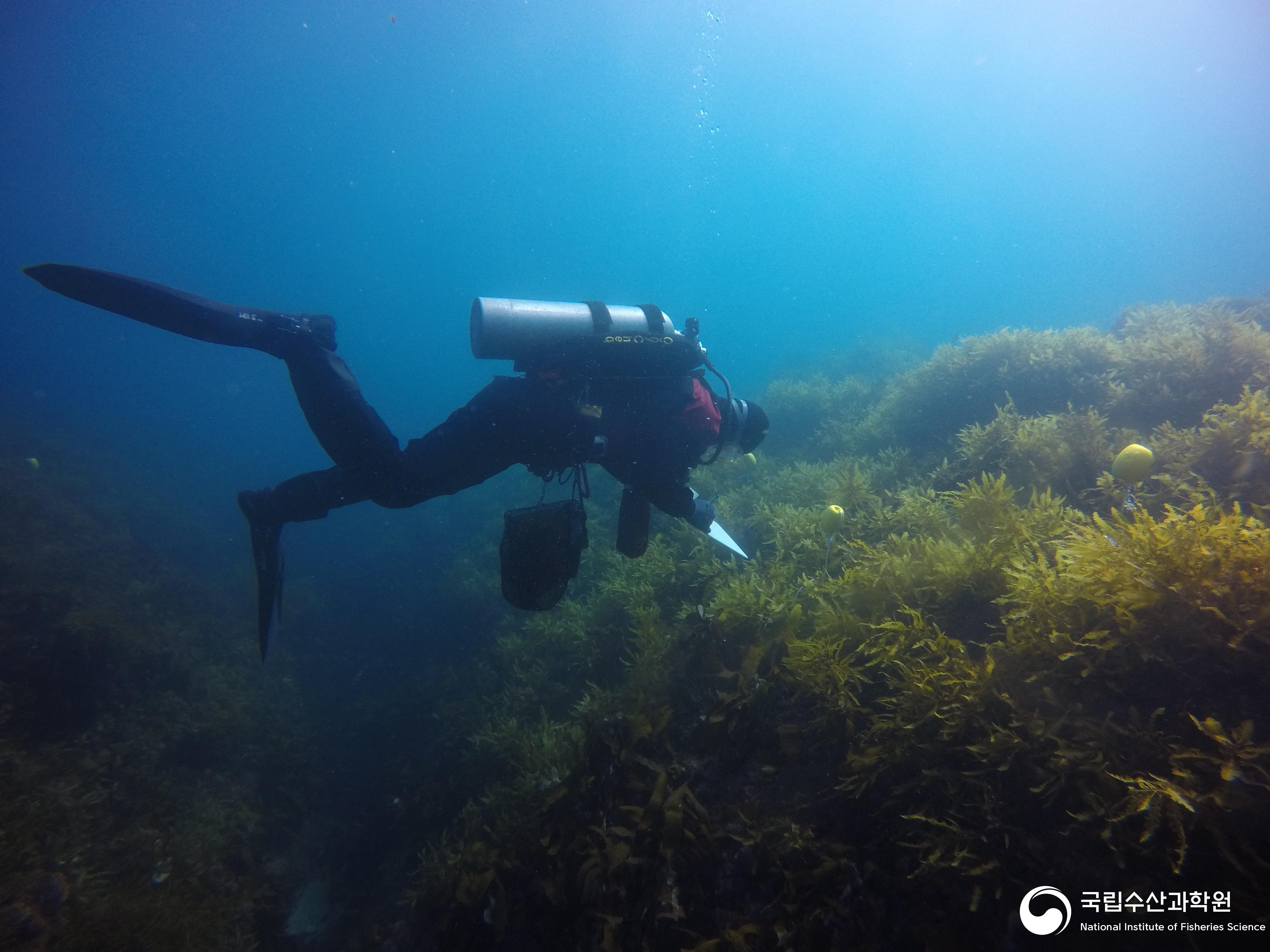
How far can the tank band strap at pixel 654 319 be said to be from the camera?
15.6ft

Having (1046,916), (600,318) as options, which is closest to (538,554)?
(600,318)

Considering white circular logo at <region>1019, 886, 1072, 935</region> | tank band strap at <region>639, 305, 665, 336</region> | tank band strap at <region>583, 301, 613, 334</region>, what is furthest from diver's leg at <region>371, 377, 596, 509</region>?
white circular logo at <region>1019, 886, 1072, 935</region>

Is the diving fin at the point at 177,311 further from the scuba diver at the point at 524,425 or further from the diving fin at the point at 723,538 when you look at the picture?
the diving fin at the point at 723,538

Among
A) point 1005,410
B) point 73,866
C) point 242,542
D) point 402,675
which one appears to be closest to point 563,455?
point 73,866

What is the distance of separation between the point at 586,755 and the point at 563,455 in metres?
2.45

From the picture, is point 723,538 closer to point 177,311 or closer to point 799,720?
point 799,720

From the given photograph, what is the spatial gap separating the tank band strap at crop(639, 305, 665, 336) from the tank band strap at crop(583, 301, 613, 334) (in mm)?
380

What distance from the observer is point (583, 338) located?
158 inches

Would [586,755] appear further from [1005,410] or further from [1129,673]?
[1005,410]

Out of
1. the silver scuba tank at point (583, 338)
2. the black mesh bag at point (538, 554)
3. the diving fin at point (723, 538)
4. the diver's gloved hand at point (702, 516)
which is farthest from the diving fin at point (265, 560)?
the diving fin at point (723, 538)

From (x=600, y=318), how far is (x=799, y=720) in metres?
3.81

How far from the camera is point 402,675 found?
9.63 metres

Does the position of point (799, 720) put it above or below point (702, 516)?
below

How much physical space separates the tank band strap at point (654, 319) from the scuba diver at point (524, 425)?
1.02 feet
